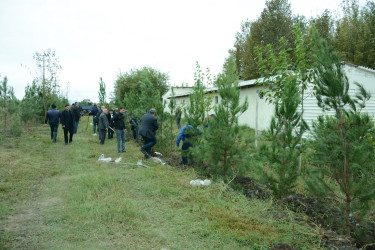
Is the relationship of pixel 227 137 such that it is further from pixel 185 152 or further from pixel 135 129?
pixel 135 129

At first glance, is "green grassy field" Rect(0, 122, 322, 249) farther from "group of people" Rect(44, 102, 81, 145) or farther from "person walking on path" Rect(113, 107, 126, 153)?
"group of people" Rect(44, 102, 81, 145)

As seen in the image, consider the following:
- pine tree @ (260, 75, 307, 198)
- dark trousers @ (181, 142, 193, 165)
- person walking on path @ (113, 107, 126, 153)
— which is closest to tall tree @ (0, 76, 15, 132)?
person walking on path @ (113, 107, 126, 153)

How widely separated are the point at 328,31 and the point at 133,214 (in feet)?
97.4

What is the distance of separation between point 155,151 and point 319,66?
7.36 m

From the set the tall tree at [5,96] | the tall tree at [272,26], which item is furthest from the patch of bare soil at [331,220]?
the tall tree at [272,26]

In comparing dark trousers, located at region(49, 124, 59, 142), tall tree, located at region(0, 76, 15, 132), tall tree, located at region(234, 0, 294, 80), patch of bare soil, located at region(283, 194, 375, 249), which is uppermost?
tall tree, located at region(234, 0, 294, 80)

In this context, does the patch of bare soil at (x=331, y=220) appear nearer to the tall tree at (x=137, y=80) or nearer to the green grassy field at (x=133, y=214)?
the green grassy field at (x=133, y=214)

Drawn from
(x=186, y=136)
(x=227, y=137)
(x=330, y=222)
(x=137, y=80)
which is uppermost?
(x=137, y=80)

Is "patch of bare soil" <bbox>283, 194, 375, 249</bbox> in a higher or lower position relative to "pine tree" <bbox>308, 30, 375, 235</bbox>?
lower

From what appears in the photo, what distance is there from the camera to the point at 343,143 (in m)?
4.21

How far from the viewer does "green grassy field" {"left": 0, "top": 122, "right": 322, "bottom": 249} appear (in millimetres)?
3770

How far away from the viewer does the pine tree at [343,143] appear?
13.6 ft

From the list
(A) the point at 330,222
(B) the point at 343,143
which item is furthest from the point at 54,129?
(B) the point at 343,143

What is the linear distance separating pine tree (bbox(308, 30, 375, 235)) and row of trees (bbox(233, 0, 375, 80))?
1676 centimetres
